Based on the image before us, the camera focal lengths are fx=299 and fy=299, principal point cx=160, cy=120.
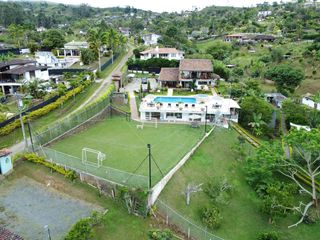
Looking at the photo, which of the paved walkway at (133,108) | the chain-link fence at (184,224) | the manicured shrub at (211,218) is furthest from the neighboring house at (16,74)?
the manicured shrub at (211,218)

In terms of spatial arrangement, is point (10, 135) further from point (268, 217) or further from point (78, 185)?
point (268, 217)

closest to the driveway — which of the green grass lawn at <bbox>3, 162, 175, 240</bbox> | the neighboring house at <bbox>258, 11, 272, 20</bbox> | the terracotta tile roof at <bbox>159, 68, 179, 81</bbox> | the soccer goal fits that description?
the terracotta tile roof at <bbox>159, 68, 179, 81</bbox>

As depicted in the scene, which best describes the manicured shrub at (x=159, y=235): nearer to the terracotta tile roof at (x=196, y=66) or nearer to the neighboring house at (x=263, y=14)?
the terracotta tile roof at (x=196, y=66)

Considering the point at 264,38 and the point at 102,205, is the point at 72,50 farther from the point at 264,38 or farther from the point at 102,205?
the point at 264,38

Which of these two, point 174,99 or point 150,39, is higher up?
point 150,39

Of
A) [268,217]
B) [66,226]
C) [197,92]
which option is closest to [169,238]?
[66,226]

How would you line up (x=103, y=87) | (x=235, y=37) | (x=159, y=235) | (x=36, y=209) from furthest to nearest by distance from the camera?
(x=235, y=37) → (x=103, y=87) → (x=36, y=209) → (x=159, y=235)

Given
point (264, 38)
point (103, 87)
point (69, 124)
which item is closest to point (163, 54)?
point (103, 87)
